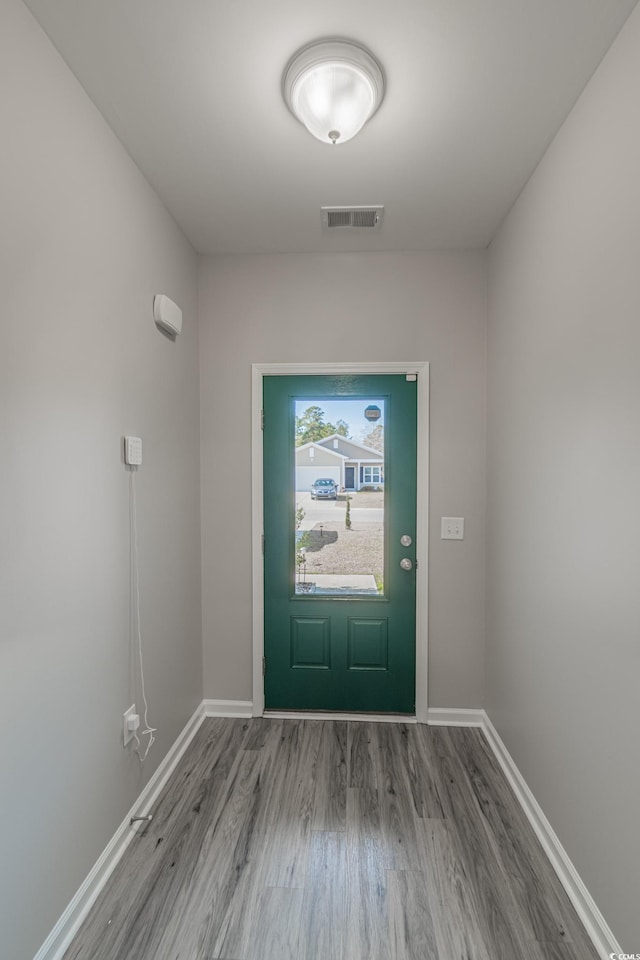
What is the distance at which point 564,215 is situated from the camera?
1.65 meters

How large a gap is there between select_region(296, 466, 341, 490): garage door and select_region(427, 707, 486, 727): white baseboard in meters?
1.49

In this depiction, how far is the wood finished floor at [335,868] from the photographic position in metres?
1.38

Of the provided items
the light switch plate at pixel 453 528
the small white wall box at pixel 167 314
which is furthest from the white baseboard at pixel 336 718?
the small white wall box at pixel 167 314

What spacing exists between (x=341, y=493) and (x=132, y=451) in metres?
1.25

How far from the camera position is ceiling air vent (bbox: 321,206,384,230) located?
86.3 inches

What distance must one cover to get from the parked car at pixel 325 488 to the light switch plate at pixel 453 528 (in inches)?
26.3

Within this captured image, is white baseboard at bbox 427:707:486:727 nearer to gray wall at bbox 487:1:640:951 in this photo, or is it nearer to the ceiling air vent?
gray wall at bbox 487:1:640:951

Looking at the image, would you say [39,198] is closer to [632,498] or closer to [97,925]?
[632,498]

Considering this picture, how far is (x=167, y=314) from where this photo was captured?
6.86ft

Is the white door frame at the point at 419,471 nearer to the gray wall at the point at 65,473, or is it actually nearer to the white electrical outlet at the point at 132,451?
the gray wall at the point at 65,473

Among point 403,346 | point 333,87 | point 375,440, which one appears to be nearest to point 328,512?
point 375,440

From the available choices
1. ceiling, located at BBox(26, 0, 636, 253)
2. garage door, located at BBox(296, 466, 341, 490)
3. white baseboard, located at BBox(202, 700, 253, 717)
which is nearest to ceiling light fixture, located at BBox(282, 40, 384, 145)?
ceiling, located at BBox(26, 0, 636, 253)

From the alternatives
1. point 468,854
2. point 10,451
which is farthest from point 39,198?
point 468,854

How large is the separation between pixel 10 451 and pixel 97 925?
1.53 metres
